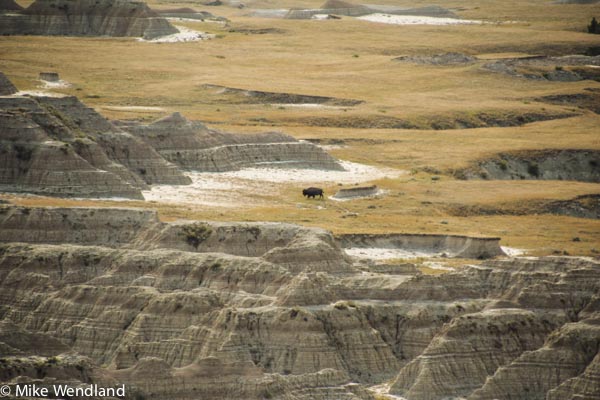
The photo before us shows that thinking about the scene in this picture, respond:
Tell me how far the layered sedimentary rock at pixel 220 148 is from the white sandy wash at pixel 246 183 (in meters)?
1.10

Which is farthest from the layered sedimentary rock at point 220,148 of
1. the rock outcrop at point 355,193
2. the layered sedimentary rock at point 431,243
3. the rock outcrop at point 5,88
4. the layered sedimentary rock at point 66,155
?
the layered sedimentary rock at point 431,243

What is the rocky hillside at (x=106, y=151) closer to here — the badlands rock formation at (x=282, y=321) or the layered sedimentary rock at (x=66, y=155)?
the layered sedimentary rock at (x=66, y=155)

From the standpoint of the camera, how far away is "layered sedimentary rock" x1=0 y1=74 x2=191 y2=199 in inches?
3962

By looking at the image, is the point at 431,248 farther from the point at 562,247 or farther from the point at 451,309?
the point at 451,309

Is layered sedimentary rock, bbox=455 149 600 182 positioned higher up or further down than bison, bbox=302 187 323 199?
further down

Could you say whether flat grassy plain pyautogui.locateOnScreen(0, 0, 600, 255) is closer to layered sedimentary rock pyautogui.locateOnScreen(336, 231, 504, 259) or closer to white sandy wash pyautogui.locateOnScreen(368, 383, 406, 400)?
layered sedimentary rock pyautogui.locateOnScreen(336, 231, 504, 259)

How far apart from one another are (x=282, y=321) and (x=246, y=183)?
5053 centimetres

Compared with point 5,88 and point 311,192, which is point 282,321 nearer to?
point 311,192

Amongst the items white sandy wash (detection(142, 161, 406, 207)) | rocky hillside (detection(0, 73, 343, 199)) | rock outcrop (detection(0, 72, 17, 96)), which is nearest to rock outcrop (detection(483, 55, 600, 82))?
white sandy wash (detection(142, 161, 406, 207))

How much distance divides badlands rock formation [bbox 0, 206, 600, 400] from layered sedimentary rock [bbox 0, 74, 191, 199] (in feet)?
55.2

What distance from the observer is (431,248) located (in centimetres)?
9688

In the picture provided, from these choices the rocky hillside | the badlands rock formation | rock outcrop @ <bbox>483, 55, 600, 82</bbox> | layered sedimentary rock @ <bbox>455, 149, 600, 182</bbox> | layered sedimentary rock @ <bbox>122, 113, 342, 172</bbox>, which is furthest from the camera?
rock outcrop @ <bbox>483, 55, 600, 82</bbox>

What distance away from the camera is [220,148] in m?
124

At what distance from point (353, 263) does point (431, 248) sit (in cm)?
1671
